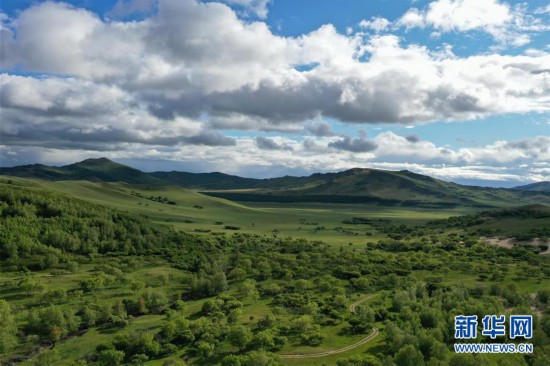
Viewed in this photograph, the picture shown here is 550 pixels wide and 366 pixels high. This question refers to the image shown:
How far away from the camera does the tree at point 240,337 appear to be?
302ft

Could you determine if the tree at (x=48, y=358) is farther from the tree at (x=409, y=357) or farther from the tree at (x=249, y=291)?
the tree at (x=409, y=357)

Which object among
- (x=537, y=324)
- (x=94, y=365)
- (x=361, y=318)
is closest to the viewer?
A: (x=94, y=365)

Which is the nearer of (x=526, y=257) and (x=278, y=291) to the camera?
(x=278, y=291)

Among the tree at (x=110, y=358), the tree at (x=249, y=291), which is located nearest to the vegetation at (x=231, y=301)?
the tree at (x=110, y=358)

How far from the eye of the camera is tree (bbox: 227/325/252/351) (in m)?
91.9

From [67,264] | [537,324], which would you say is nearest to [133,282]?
[67,264]

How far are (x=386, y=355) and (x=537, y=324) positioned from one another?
42.7 meters

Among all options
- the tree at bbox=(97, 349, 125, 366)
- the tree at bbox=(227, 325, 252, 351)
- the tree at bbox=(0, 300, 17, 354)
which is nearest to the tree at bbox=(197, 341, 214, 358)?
the tree at bbox=(227, 325, 252, 351)

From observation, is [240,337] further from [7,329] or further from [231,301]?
[7,329]

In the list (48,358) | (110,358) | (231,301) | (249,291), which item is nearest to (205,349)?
(110,358)

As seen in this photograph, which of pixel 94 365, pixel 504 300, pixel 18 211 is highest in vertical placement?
pixel 18 211

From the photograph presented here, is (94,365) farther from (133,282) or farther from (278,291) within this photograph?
(278,291)

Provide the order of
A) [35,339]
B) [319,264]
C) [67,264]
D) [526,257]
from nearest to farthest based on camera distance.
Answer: [35,339]
[67,264]
[319,264]
[526,257]

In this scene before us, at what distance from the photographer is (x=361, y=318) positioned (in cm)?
11119
